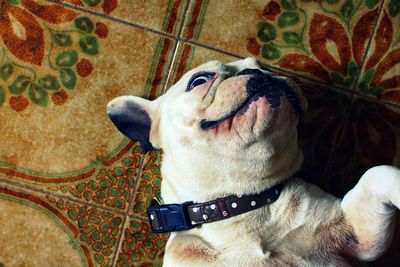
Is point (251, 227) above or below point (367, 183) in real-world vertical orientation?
below

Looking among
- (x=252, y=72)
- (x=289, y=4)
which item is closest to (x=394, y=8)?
(x=289, y=4)

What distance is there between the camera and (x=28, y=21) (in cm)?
149

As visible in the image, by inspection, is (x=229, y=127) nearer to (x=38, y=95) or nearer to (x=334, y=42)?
(x=334, y=42)

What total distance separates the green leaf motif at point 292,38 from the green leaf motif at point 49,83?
0.72 m

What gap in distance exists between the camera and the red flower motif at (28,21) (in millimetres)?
1486

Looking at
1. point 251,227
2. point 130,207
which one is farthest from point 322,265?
point 130,207

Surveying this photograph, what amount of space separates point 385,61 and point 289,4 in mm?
342

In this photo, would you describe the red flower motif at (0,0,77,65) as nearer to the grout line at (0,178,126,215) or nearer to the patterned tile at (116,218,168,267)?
the grout line at (0,178,126,215)

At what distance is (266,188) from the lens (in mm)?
1126

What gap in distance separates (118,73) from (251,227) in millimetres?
676

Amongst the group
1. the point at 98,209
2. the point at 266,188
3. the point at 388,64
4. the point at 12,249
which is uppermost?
the point at 388,64

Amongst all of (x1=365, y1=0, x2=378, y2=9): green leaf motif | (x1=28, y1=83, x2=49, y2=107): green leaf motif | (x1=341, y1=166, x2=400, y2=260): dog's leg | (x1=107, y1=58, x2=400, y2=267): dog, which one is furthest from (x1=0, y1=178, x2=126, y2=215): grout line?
(x1=365, y1=0, x2=378, y2=9): green leaf motif

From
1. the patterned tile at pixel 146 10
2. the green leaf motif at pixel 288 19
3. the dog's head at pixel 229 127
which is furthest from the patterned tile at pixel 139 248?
the green leaf motif at pixel 288 19

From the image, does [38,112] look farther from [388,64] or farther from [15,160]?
[388,64]
